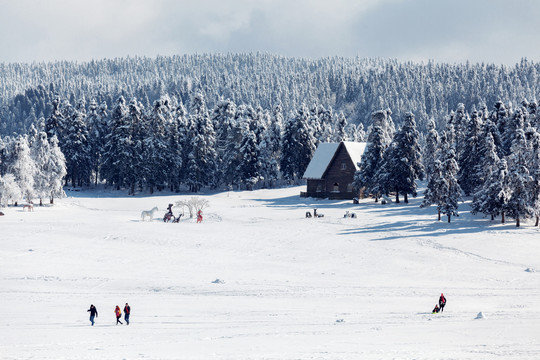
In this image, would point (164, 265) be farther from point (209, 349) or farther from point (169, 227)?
point (209, 349)

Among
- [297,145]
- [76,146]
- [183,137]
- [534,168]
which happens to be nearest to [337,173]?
[297,145]

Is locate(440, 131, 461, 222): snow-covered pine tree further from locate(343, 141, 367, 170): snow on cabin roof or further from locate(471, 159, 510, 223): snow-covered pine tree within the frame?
locate(343, 141, 367, 170): snow on cabin roof

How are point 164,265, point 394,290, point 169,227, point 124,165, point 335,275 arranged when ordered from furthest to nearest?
point 124,165 → point 169,227 → point 164,265 → point 335,275 → point 394,290

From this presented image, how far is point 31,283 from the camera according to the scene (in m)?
29.2

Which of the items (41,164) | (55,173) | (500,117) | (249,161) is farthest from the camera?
(249,161)

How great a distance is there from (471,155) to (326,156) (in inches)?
824

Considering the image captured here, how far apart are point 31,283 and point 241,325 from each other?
13547 millimetres

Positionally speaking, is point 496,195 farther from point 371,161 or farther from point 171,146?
point 171,146

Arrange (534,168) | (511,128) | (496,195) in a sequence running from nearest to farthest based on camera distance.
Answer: (496,195), (534,168), (511,128)

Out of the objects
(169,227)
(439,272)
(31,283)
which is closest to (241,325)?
(31,283)

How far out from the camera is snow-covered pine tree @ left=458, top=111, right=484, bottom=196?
64.1 meters

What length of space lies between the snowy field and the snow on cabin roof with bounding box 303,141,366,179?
67.7 feet

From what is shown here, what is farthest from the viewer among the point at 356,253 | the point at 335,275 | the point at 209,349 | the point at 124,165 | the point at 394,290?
the point at 124,165

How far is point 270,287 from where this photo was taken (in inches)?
1141
